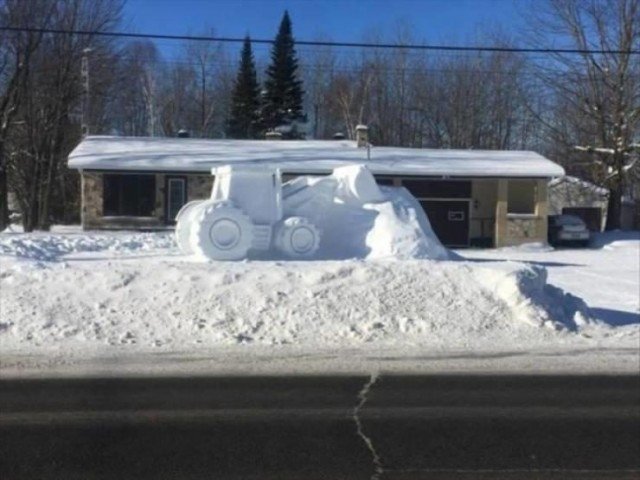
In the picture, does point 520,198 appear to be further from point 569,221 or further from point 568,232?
point 568,232

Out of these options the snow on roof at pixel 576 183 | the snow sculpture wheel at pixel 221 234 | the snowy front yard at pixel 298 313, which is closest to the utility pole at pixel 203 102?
the snow on roof at pixel 576 183

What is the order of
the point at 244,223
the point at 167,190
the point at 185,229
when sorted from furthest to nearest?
1. the point at 167,190
2. the point at 185,229
3. the point at 244,223

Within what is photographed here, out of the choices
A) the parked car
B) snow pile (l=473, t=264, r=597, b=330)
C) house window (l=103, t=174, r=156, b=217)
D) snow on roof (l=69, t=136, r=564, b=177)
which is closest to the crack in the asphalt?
snow pile (l=473, t=264, r=597, b=330)

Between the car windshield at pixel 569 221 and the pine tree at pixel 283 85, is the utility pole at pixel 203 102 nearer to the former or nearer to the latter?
the pine tree at pixel 283 85

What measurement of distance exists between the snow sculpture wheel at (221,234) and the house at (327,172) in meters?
14.7

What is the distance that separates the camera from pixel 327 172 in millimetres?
34750

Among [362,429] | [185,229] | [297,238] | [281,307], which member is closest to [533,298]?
[281,307]

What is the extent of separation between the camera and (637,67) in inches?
1762

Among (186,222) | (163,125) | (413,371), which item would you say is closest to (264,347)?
(413,371)

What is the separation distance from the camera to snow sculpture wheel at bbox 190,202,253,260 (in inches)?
765

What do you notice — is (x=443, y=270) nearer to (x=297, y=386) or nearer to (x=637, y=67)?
(x=297, y=386)

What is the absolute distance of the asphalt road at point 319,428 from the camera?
643 cm

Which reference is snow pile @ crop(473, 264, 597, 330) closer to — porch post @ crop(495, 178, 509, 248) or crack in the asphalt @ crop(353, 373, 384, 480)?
crack in the asphalt @ crop(353, 373, 384, 480)

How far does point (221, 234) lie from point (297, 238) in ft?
5.84
